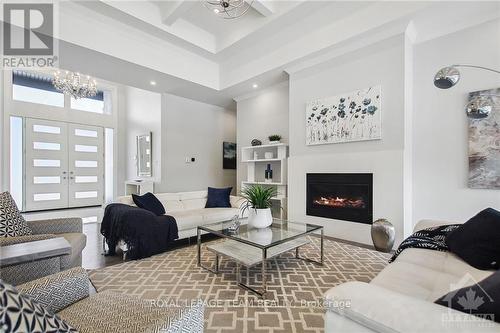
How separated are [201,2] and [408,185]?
3861mm

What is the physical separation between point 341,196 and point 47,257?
3540 mm

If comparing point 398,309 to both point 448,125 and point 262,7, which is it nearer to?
point 448,125

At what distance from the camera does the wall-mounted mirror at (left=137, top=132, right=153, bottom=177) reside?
577cm

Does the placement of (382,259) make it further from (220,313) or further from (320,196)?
(220,313)

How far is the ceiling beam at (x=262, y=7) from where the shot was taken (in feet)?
10.4

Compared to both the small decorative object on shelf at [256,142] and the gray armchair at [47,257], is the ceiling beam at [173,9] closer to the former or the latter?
the small decorative object on shelf at [256,142]

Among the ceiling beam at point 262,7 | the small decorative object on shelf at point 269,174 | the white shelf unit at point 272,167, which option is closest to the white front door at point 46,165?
the white shelf unit at point 272,167

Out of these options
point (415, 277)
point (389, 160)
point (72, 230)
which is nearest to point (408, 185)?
point (389, 160)

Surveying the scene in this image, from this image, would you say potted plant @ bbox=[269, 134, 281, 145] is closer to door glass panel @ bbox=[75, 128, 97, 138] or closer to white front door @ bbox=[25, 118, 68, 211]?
door glass panel @ bbox=[75, 128, 97, 138]

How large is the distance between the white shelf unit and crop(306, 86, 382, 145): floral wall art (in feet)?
2.72

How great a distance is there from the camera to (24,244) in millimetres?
1664

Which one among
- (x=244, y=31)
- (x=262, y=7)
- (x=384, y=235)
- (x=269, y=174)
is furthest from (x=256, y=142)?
(x=384, y=235)

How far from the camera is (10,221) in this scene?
6.54 feet

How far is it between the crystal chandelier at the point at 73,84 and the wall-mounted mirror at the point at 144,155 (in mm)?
1490
